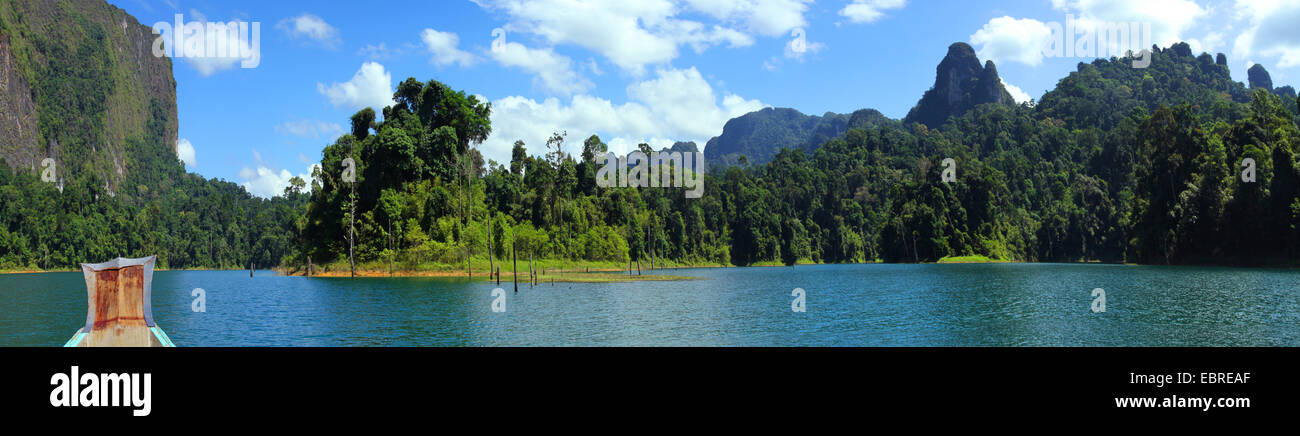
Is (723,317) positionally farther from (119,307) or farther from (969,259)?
(969,259)

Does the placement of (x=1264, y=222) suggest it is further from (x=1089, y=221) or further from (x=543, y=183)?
(x=543, y=183)

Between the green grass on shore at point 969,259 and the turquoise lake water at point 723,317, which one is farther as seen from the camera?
the green grass on shore at point 969,259

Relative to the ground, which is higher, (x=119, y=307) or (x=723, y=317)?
(x=119, y=307)

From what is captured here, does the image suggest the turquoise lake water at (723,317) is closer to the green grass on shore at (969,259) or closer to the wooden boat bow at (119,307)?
the wooden boat bow at (119,307)

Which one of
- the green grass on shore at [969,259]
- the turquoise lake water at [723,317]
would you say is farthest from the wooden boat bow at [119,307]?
the green grass on shore at [969,259]

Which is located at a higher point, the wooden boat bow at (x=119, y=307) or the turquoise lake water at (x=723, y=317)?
the wooden boat bow at (x=119, y=307)

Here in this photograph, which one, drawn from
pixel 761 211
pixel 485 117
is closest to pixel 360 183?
pixel 485 117

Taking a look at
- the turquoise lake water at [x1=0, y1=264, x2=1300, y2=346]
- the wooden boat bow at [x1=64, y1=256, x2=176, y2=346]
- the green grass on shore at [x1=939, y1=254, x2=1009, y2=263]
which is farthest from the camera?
the green grass on shore at [x1=939, y1=254, x2=1009, y2=263]

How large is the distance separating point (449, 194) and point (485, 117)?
13458 mm

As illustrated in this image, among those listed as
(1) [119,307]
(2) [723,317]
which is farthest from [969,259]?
(1) [119,307]

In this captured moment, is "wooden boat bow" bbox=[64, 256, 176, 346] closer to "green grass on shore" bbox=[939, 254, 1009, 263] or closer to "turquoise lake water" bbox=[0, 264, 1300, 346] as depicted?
"turquoise lake water" bbox=[0, 264, 1300, 346]

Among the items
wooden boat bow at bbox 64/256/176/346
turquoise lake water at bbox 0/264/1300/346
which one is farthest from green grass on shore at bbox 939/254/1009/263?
wooden boat bow at bbox 64/256/176/346

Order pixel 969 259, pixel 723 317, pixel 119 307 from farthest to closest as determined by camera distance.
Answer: pixel 969 259, pixel 723 317, pixel 119 307

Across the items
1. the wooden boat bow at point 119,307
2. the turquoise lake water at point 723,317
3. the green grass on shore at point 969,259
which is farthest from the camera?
the green grass on shore at point 969,259
